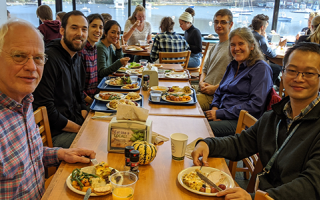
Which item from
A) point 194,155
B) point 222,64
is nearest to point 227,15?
point 222,64

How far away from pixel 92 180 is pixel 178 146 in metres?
0.44

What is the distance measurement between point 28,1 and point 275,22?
6.24 m

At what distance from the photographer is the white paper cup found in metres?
1.37

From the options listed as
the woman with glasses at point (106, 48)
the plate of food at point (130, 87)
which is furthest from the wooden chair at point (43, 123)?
the woman with glasses at point (106, 48)

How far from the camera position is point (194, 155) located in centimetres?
142

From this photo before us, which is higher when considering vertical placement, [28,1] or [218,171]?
[28,1]

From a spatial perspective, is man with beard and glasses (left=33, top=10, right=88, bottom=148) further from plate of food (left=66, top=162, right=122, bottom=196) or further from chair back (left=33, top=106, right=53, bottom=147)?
plate of food (left=66, top=162, right=122, bottom=196)

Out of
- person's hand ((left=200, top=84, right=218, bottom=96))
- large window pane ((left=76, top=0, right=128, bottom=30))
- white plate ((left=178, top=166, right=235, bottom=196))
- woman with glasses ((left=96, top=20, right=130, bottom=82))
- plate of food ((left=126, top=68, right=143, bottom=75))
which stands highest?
large window pane ((left=76, top=0, right=128, bottom=30))

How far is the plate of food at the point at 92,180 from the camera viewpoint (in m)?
1.09

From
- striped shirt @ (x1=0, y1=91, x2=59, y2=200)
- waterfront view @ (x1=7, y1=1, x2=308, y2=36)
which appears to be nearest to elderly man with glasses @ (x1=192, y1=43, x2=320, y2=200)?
striped shirt @ (x1=0, y1=91, x2=59, y2=200)

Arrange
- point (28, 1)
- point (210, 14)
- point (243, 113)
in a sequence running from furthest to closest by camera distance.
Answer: point (210, 14)
point (28, 1)
point (243, 113)

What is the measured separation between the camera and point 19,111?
4.07 feet

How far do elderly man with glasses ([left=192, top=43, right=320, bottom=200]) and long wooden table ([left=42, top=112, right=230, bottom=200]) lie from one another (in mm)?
139

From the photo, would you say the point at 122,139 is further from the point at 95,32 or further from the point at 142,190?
the point at 95,32
